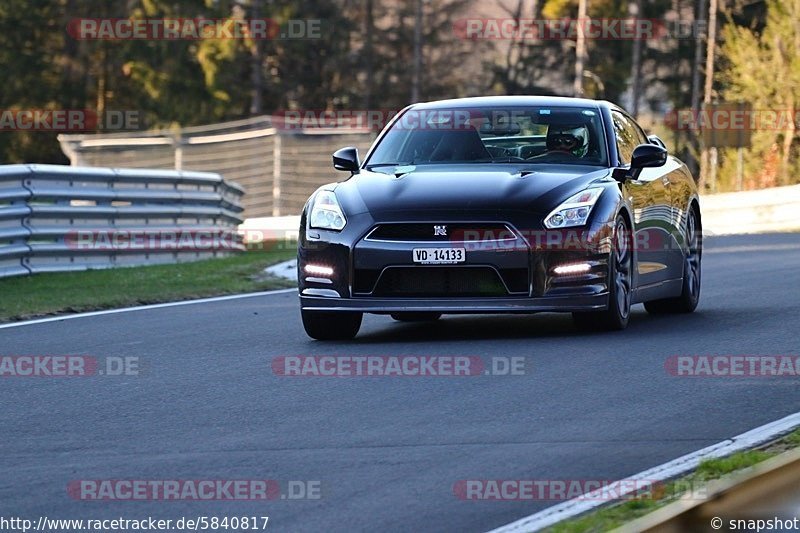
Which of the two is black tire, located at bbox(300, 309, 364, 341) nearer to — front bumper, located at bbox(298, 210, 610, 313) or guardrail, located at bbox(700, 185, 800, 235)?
front bumper, located at bbox(298, 210, 610, 313)

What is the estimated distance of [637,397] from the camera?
779 cm

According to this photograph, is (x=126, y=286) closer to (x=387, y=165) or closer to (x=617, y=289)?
(x=387, y=165)

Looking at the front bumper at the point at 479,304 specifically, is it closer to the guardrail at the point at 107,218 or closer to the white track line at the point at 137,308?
the white track line at the point at 137,308

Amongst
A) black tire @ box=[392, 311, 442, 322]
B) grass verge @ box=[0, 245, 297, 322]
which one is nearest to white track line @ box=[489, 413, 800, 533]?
black tire @ box=[392, 311, 442, 322]

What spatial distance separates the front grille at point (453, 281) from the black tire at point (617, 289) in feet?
2.35

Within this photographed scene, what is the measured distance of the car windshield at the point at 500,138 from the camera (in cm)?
1086

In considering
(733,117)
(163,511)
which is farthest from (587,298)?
(733,117)

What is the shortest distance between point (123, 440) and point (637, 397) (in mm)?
2395

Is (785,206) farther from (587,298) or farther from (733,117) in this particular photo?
(587,298)

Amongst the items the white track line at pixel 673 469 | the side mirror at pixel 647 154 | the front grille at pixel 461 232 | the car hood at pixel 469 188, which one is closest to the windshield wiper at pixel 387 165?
the car hood at pixel 469 188

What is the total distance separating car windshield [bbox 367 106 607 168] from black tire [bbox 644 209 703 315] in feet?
4.51

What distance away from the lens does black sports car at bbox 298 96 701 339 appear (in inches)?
384

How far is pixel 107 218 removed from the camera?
17.6m

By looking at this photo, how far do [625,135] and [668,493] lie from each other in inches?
249
